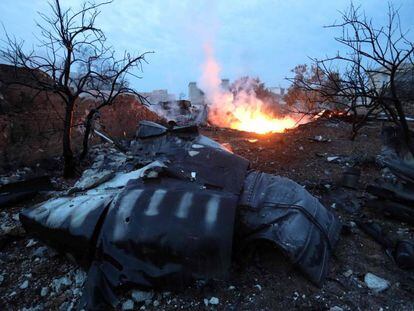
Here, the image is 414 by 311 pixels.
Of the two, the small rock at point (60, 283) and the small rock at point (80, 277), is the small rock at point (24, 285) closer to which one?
the small rock at point (60, 283)

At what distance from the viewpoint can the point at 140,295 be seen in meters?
2.82

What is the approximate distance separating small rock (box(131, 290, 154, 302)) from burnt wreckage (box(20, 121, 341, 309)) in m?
0.10

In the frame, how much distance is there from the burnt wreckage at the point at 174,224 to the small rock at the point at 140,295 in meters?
0.10

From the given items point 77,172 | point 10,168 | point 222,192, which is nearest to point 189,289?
point 222,192

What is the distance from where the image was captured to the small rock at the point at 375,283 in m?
2.92

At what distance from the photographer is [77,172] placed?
235 inches

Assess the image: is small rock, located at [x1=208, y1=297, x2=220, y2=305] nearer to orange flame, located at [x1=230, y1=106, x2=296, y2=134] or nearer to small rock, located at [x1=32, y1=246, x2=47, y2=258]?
small rock, located at [x1=32, y1=246, x2=47, y2=258]

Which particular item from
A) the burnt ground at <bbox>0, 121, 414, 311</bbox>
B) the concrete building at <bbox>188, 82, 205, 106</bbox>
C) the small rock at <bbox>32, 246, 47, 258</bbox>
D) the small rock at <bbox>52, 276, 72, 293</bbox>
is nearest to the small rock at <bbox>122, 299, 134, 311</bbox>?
the burnt ground at <bbox>0, 121, 414, 311</bbox>

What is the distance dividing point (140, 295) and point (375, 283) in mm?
2331

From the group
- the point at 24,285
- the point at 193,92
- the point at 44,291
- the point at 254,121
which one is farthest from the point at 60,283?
the point at 193,92

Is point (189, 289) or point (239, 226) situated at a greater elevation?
point (239, 226)

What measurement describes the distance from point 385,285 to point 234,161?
212 centimetres

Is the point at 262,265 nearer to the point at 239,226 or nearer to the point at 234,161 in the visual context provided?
the point at 239,226

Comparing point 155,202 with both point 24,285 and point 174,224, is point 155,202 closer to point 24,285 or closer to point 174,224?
point 174,224
